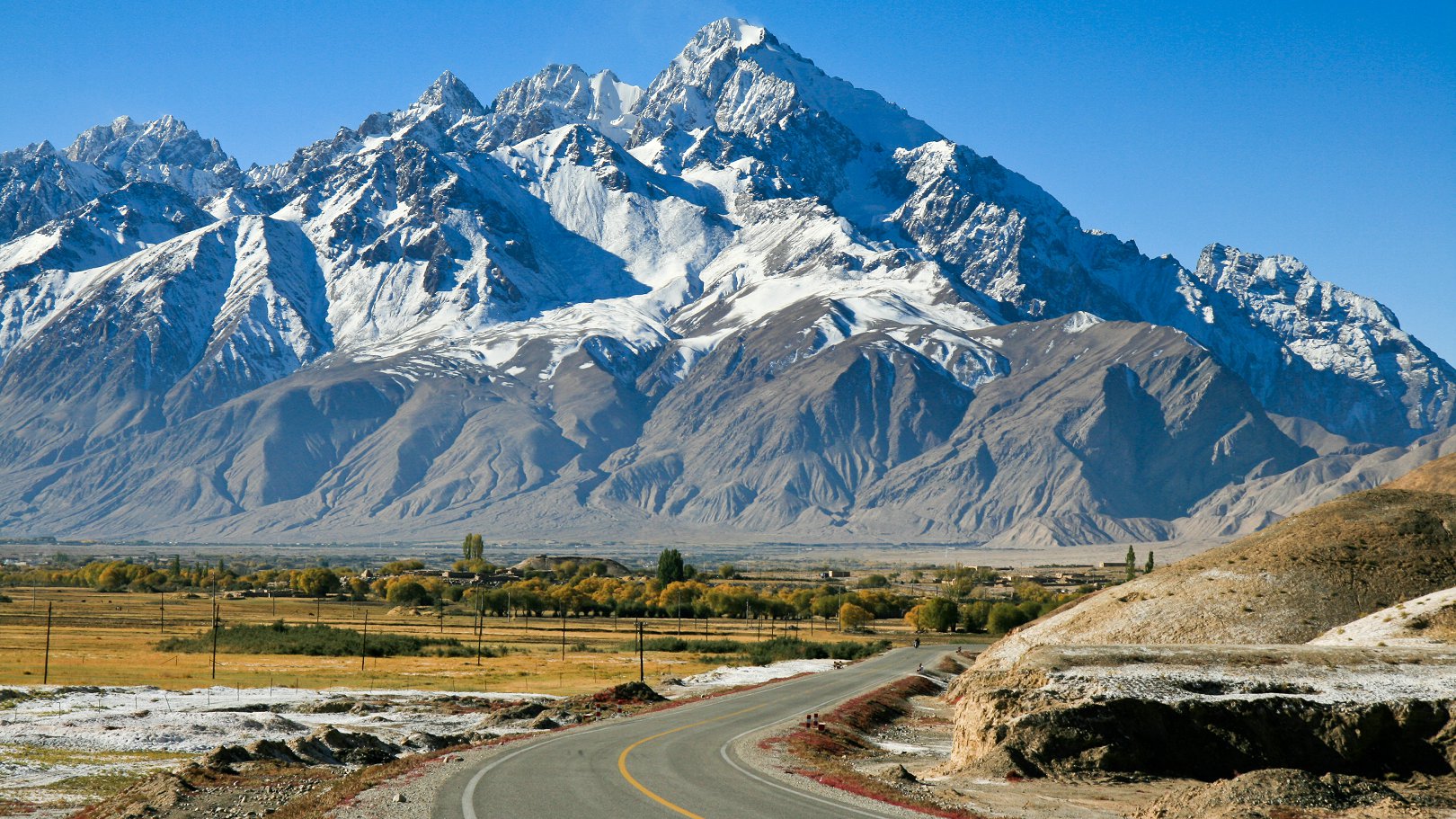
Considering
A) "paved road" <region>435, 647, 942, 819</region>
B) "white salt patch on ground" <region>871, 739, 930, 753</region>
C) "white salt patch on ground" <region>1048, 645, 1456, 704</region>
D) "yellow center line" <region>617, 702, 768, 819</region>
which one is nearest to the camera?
"paved road" <region>435, 647, 942, 819</region>

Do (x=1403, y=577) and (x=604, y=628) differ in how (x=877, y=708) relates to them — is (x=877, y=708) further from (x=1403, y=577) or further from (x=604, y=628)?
(x=604, y=628)

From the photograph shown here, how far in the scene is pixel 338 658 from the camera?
100938mm

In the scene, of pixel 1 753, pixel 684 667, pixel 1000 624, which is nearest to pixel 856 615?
pixel 1000 624

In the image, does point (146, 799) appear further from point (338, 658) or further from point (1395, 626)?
point (338, 658)

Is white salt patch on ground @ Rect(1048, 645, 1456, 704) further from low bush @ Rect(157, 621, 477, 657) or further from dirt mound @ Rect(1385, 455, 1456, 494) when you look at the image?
low bush @ Rect(157, 621, 477, 657)

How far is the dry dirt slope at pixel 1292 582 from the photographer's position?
193 ft

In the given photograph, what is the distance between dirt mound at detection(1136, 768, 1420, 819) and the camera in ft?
97.5

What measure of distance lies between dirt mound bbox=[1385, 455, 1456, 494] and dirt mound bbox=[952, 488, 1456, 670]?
10824mm

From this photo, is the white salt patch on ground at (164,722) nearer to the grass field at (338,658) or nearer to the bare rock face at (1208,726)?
the grass field at (338,658)

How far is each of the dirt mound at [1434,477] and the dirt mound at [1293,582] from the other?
10.8 metres

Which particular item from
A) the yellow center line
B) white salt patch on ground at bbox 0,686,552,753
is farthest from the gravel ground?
Result: white salt patch on ground at bbox 0,686,552,753

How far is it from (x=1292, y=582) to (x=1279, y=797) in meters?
32.5

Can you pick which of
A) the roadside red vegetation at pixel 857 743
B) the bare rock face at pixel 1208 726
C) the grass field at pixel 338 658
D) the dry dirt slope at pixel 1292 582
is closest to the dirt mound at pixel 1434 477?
the dry dirt slope at pixel 1292 582

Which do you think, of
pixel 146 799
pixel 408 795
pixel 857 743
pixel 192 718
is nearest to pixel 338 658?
pixel 192 718
